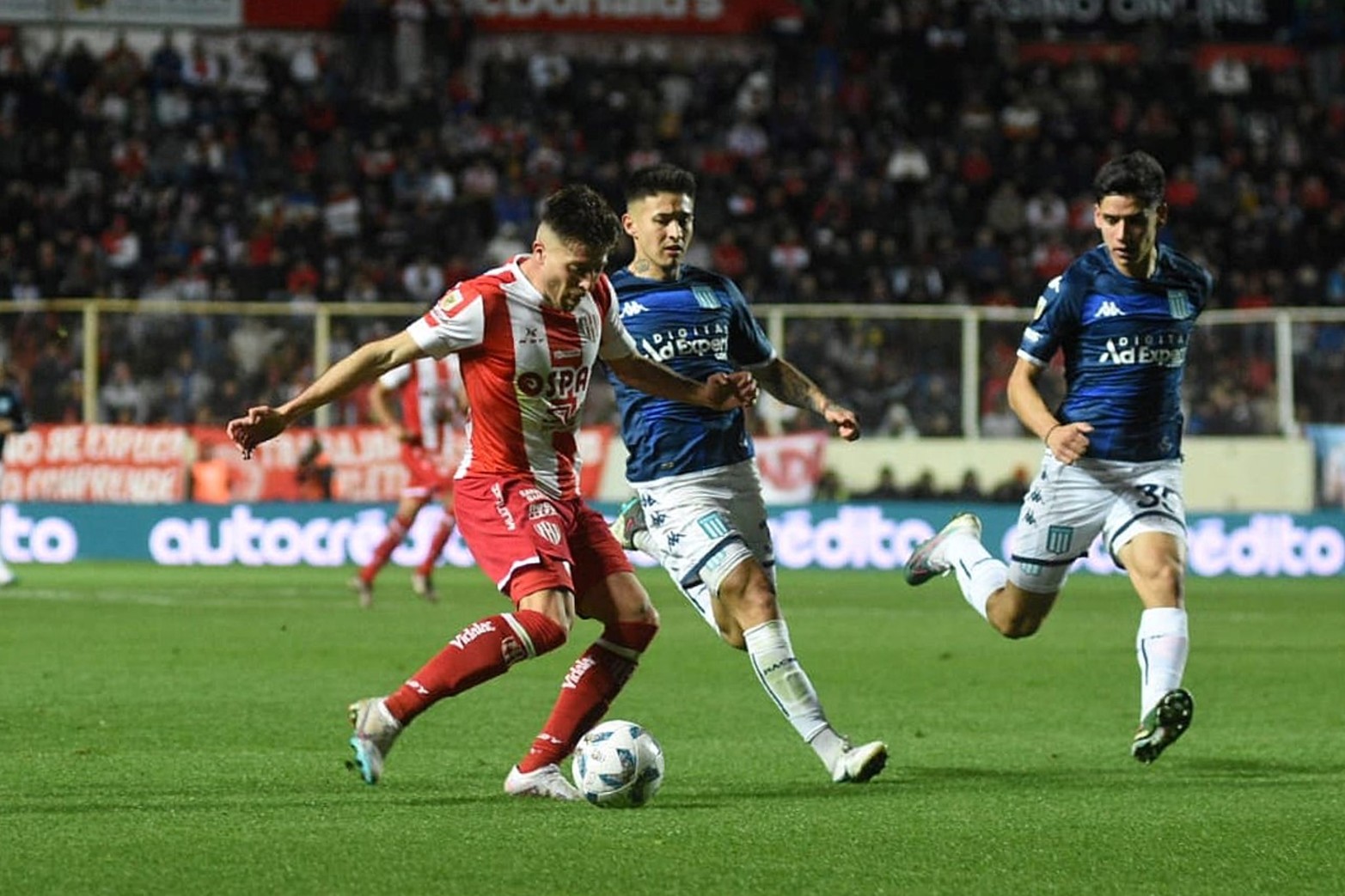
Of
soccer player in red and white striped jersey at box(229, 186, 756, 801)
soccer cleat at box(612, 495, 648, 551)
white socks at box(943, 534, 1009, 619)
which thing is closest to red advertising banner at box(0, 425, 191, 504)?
white socks at box(943, 534, 1009, 619)

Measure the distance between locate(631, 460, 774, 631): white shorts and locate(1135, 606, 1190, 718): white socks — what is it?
54.4 inches

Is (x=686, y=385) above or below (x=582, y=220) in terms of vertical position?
below

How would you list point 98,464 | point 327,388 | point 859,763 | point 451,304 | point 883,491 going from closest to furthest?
point 327,388 < point 451,304 < point 859,763 < point 98,464 < point 883,491

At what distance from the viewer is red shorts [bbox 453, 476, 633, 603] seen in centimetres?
717

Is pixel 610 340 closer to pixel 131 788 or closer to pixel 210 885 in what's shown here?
pixel 131 788

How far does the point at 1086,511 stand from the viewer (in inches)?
342

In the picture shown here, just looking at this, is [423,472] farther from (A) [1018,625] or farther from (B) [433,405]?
(A) [1018,625]

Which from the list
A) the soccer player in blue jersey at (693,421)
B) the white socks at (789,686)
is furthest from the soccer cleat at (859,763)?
the soccer player in blue jersey at (693,421)

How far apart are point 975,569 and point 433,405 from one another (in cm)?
869

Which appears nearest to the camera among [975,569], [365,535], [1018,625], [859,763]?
[859,763]

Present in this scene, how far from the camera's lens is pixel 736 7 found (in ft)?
106

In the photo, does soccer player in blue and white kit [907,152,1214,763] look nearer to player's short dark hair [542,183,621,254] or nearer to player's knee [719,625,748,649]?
player's knee [719,625,748,649]

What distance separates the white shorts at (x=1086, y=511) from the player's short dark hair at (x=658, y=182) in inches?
69.0

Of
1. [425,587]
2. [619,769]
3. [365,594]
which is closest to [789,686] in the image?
[619,769]
